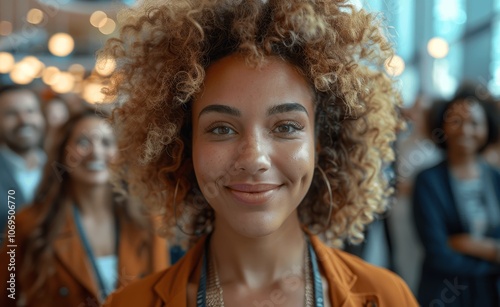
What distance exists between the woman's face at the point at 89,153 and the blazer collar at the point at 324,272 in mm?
1033

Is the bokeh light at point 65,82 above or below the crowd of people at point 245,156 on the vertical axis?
above

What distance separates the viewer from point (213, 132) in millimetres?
1286

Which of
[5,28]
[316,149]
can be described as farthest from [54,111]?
[316,149]

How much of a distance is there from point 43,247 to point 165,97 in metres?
1.17

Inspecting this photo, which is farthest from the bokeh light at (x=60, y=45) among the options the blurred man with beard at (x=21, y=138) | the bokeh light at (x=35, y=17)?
the blurred man with beard at (x=21, y=138)

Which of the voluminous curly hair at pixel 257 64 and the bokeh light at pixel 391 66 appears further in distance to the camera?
the bokeh light at pixel 391 66

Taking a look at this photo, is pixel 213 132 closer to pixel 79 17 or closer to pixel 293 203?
pixel 293 203

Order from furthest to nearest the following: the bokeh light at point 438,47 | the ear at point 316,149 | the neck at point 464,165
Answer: the bokeh light at point 438,47
the neck at point 464,165
the ear at point 316,149

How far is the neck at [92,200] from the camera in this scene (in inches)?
93.8

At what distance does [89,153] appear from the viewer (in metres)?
2.36

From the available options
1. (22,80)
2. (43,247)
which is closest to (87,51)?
(22,80)

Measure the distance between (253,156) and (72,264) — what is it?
1.30m

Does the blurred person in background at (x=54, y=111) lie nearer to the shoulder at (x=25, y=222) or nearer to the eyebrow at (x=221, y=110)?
the shoulder at (x=25, y=222)

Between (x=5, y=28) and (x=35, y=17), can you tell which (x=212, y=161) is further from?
(x=5, y=28)
